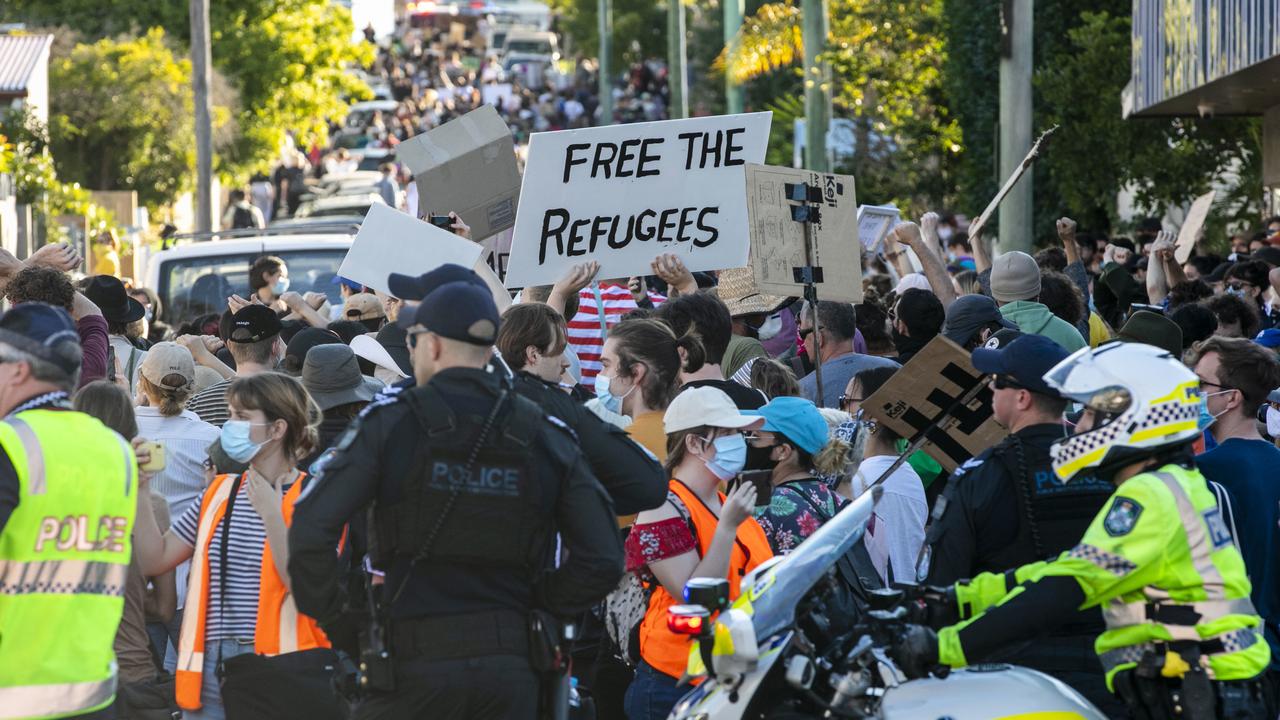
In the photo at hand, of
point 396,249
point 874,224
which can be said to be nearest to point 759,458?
point 396,249

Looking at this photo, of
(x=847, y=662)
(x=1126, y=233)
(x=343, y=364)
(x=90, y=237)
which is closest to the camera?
(x=847, y=662)

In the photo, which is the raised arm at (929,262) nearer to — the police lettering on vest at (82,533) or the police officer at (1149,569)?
the police officer at (1149,569)

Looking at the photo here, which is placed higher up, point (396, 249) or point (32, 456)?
point (396, 249)

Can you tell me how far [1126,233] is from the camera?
21453 mm

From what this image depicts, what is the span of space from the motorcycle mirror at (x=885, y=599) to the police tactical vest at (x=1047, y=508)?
96cm

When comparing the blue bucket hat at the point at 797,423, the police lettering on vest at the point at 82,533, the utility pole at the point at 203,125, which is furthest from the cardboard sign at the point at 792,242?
the utility pole at the point at 203,125

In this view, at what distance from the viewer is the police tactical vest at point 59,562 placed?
14.5ft

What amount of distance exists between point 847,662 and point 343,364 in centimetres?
342

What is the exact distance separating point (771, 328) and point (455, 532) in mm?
6170

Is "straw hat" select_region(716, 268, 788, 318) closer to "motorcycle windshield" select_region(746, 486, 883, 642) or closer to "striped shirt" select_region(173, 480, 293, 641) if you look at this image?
"striped shirt" select_region(173, 480, 293, 641)

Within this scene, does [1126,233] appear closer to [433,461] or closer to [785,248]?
[785,248]

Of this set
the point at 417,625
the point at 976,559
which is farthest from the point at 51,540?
the point at 976,559

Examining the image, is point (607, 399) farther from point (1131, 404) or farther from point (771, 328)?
point (771, 328)

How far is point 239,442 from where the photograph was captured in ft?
18.6
